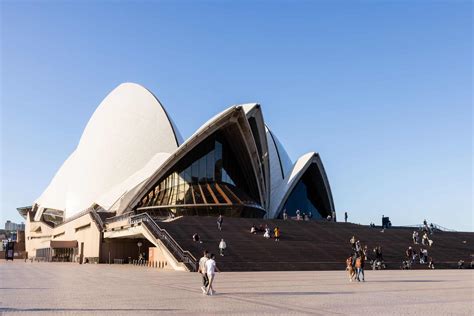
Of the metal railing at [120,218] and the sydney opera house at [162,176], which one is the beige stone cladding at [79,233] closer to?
the sydney opera house at [162,176]

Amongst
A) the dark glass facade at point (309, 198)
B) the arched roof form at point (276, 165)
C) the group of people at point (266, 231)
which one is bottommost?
the group of people at point (266, 231)

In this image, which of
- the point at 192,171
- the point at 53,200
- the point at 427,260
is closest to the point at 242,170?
the point at 192,171

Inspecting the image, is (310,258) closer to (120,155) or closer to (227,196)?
(227,196)

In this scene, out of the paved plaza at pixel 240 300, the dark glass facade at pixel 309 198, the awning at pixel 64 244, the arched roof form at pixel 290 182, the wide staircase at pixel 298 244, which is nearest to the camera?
the paved plaza at pixel 240 300

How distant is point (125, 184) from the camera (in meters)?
43.1

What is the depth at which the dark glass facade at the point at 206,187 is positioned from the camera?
126ft

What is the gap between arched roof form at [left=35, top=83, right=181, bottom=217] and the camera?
47.3 m

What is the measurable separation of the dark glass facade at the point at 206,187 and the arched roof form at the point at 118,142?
704cm

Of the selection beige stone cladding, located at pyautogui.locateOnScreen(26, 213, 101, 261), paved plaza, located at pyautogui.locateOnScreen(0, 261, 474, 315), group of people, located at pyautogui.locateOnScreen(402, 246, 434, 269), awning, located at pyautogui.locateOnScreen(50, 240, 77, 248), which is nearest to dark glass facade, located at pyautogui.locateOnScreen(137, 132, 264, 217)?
beige stone cladding, located at pyautogui.locateOnScreen(26, 213, 101, 261)

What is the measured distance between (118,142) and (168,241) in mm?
27612

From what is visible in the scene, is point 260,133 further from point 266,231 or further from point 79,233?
point 266,231

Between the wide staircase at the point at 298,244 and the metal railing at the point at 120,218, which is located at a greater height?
the metal railing at the point at 120,218

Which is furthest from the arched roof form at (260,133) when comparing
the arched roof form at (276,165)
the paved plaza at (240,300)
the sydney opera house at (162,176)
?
the paved plaza at (240,300)

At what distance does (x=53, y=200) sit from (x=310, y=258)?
4311 centimetres
